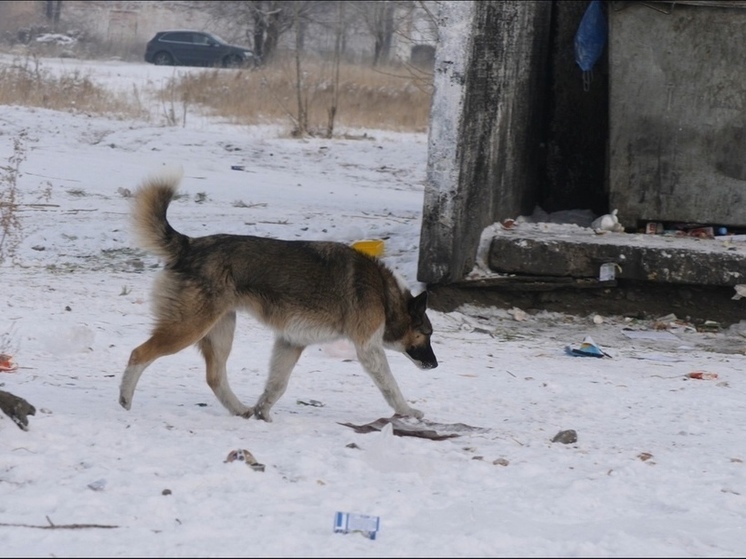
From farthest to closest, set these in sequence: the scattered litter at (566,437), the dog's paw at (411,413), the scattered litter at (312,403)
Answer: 1. the scattered litter at (312,403)
2. the dog's paw at (411,413)
3. the scattered litter at (566,437)

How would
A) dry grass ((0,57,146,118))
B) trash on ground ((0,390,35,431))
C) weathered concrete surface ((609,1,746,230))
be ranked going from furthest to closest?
dry grass ((0,57,146,118)) → weathered concrete surface ((609,1,746,230)) → trash on ground ((0,390,35,431))

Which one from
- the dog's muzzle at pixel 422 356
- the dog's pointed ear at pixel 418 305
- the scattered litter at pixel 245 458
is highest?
the dog's pointed ear at pixel 418 305

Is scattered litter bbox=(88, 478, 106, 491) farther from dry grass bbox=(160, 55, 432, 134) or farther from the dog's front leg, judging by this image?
dry grass bbox=(160, 55, 432, 134)

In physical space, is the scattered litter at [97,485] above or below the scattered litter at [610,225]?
below

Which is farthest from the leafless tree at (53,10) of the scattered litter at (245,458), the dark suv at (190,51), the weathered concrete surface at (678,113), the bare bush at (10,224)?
the scattered litter at (245,458)

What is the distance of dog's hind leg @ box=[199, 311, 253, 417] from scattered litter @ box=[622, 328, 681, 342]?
3.98 metres

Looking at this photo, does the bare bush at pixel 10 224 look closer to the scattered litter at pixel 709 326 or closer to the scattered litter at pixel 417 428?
the scattered litter at pixel 417 428

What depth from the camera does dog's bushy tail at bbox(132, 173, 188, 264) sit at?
587 cm

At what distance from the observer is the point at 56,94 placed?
1884cm

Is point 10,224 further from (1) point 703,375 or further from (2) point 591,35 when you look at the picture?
(1) point 703,375

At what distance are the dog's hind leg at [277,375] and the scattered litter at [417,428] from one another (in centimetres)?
41

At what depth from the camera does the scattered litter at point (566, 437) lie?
5.95m

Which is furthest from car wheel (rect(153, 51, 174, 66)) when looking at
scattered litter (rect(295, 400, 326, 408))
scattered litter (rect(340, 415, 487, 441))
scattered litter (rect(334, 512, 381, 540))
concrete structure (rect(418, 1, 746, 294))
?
scattered litter (rect(334, 512, 381, 540))

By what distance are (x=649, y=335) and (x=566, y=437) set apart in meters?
3.36
